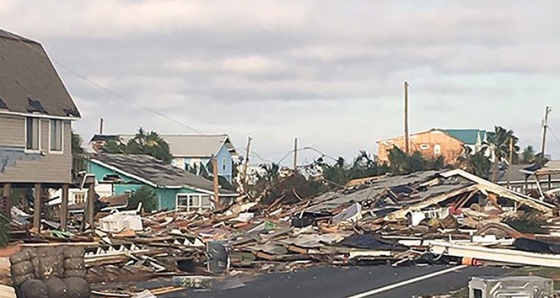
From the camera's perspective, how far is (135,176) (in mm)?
67562

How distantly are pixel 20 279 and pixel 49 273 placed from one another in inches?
22.2

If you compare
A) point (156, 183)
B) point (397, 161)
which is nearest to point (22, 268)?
point (156, 183)

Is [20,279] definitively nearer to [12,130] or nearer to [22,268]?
[22,268]

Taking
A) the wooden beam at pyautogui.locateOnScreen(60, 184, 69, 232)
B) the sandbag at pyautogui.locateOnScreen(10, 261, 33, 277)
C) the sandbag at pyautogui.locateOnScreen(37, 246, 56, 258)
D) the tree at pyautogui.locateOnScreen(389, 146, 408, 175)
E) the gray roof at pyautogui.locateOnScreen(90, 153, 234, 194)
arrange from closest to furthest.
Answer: the sandbag at pyautogui.locateOnScreen(10, 261, 33, 277) → the sandbag at pyautogui.locateOnScreen(37, 246, 56, 258) → the wooden beam at pyautogui.locateOnScreen(60, 184, 69, 232) → the gray roof at pyautogui.locateOnScreen(90, 153, 234, 194) → the tree at pyautogui.locateOnScreen(389, 146, 408, 175)

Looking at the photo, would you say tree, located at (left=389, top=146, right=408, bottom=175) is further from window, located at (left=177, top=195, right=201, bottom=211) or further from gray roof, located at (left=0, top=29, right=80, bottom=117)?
gray roof, located at (left=0, top=29, right=80, bottom=117)

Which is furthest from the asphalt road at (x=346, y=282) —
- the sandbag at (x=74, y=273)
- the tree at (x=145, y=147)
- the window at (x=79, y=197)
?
the tree at (x=145, y=147)

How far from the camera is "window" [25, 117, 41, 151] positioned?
36844 millimetres

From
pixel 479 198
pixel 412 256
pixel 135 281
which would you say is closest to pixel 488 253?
pixel 412 256

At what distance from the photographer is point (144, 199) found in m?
62.7

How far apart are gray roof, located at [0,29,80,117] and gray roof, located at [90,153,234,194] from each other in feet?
85.9

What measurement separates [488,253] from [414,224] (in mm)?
14175

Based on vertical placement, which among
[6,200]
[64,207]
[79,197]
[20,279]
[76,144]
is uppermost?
[76,144]

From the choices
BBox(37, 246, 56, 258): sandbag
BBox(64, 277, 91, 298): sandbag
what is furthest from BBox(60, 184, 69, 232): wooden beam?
BBox(64, 277, 91, 298): sandbag

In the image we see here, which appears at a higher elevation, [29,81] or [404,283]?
[29,81]
